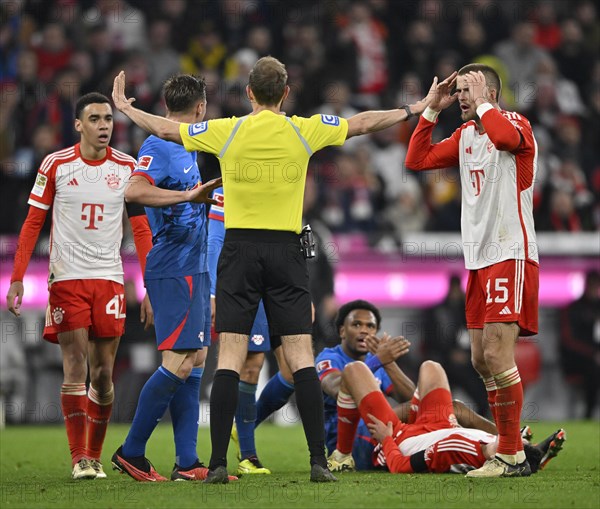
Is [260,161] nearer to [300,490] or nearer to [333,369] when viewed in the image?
[300,490]

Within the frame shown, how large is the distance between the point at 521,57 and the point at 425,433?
1129 centimetres

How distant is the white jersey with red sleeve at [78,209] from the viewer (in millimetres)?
7227

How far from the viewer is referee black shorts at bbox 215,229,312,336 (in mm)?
6098

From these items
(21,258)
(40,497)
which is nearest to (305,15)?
(21,258)

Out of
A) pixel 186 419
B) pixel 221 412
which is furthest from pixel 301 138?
pixel 186 419

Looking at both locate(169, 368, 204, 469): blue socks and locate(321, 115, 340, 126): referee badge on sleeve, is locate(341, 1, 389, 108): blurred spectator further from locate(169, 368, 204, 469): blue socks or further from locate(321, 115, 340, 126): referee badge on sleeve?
locate(321, 115, 340, 126): referee badge on sleeve

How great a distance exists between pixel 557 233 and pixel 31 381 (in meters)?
6.41

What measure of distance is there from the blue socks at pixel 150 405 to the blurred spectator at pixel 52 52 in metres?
9.81

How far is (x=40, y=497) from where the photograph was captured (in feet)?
19.2

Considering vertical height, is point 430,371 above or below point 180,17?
below

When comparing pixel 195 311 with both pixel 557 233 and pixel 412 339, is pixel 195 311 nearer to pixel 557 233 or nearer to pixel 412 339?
pixel 412 339

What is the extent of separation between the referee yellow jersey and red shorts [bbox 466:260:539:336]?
1.24 metres

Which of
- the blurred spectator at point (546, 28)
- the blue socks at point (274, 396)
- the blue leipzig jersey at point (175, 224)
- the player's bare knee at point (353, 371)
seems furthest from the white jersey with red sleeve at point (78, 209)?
the blurred spectator at point (546, 28)

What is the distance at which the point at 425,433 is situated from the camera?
7.32m
